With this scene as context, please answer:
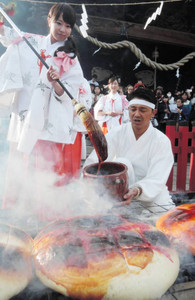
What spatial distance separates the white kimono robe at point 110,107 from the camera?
7867mm

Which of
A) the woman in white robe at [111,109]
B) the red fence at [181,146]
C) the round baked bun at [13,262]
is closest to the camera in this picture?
the round baked bun at [13,262]

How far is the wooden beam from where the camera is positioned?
11.2 meters

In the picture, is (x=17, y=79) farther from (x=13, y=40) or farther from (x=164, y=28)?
(x=164, y=28)

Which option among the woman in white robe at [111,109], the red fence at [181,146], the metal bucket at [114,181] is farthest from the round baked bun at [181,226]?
the woman in white robe at [111,109]

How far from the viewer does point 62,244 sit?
128 centimetres

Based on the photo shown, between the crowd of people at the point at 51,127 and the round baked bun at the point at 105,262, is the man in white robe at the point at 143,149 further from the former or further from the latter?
the round baked bun at the point at 105,262

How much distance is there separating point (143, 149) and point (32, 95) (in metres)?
1.37

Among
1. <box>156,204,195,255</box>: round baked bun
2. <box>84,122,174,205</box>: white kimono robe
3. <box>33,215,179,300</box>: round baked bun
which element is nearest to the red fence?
<box>84,122,174,205</box>: white kimono robe

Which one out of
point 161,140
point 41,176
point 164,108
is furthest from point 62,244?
point 164,108

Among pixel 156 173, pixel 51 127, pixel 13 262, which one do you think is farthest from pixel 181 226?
pixel 51 127

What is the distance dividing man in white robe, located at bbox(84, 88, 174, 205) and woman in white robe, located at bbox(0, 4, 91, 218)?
0.47m

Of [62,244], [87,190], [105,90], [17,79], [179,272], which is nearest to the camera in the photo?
[62,244]

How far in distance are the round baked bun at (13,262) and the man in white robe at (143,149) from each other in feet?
4.98

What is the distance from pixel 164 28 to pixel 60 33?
463 inches
